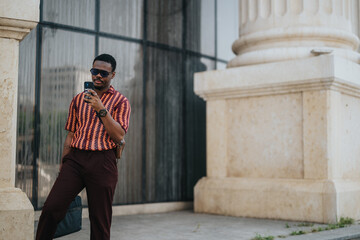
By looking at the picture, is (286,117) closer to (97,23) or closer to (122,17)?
(122,17)

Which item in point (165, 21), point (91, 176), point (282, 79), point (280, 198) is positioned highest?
point (165, 21)

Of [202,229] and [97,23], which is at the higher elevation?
[97,23]

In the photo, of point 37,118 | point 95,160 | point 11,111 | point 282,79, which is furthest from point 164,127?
point 95,160

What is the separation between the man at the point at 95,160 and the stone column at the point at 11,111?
973mm

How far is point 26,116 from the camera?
8.16 meters

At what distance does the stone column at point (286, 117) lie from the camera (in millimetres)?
8359

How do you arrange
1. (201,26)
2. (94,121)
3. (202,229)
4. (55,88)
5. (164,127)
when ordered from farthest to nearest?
(201,26), (164,127), (55,88), (202,229), (94,121)

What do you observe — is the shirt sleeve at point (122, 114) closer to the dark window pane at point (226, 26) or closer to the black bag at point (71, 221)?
the black bag at point (71, 221)

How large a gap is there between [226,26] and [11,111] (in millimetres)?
7499

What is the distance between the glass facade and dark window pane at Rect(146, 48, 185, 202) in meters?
0.02

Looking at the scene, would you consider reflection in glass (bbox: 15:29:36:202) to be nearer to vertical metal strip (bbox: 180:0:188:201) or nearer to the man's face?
vertical metal strip (bbox: 180:0:188:201)

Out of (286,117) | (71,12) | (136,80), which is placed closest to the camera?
(71,12)

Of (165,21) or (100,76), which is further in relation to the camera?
(165,21)

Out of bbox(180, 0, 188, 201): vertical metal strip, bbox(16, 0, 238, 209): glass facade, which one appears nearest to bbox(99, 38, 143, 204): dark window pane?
bbox(16, 0, 238, 209): glass facade
